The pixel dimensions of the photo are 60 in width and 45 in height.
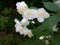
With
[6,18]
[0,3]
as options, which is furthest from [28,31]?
[0,3]

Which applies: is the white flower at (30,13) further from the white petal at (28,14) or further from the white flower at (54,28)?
the white flower at (54,28)

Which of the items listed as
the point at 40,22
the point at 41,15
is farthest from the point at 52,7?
the point at 40,22

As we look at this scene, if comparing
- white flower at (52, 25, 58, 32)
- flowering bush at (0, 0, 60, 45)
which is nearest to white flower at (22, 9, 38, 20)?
flowering bush at (0, 0, 60, 45)

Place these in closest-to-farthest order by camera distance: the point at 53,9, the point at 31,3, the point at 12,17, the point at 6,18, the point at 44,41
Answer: the point at 53,9
the point at 44,41
the point at 31,3
the point at 6,18
the point at 12,17

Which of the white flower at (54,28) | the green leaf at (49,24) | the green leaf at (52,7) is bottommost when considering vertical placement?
the green leaf at (49,24)

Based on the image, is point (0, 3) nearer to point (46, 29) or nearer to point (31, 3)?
point (31, 3)

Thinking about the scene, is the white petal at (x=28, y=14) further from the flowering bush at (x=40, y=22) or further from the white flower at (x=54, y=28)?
the white flower at (x=54, y=28)

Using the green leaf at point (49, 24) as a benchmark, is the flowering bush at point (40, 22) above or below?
above

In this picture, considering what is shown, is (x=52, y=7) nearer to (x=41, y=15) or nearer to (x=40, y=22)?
(x=41, y=15)

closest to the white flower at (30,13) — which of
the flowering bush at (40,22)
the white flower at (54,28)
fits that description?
the flowering bush at (40,22)

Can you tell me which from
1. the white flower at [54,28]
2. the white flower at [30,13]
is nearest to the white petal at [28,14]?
the white flower at [30,13]

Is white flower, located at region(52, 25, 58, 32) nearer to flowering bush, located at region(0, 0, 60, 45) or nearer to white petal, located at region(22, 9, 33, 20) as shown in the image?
flowering bush, located at region(0, 0, 60, 45)
